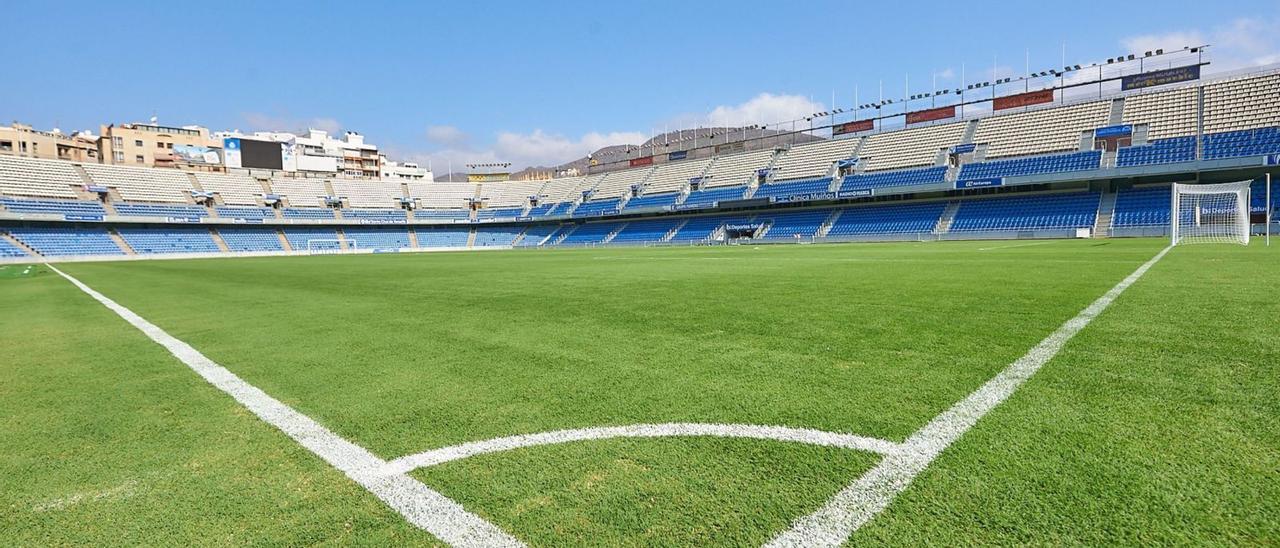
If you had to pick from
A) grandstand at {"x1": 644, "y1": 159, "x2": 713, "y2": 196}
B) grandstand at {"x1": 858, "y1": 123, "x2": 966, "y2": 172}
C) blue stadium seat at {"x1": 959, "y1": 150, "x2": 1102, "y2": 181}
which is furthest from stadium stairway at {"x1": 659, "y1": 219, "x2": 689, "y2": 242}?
blue stadium seat at {"x1": 959, "y1": 150, "x2": 1102, "y2": 181}

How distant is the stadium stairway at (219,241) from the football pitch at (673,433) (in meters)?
56.9

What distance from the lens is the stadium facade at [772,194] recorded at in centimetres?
3566

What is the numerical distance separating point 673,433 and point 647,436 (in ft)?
0.39

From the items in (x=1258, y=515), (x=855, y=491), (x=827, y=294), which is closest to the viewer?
(x=1258, y=515)

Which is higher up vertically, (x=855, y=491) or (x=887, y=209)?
(x=887, y=209)

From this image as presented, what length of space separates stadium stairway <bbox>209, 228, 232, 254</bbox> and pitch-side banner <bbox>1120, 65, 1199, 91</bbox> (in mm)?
74367

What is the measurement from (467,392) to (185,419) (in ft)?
4.67

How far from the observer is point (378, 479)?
2.17m

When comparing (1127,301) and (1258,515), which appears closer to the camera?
(1258,515)

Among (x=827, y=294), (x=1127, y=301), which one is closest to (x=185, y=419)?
(x=827, y=294)

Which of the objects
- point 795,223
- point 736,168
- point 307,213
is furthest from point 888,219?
point 307,213

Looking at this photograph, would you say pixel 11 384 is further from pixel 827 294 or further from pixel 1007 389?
pixel 827 294

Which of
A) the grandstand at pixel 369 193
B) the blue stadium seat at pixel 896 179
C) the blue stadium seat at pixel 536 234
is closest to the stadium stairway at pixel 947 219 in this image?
the blue stadium seat at pixel 896 179

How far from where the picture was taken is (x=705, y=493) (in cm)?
197
